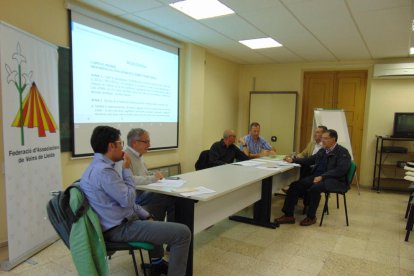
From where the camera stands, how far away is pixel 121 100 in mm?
3902

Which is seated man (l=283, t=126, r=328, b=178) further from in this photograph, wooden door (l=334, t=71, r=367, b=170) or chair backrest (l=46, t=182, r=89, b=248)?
chair backrest (l=46, t=182, r=89, b=248)

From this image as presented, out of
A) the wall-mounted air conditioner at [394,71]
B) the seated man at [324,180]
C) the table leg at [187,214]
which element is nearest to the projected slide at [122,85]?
the table leg at [187,214]

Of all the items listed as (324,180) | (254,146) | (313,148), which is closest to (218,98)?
(254,146)

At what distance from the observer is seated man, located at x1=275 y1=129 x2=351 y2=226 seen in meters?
3.63

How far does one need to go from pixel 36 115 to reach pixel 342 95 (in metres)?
5.59

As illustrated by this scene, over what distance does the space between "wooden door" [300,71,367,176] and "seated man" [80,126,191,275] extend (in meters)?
5.22

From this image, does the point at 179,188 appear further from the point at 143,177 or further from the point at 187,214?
the point at 143,177

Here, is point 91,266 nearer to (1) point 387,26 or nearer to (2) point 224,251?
(2) point 224,251

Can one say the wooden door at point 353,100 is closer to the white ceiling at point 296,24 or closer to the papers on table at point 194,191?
the white ceiling at point 296,24

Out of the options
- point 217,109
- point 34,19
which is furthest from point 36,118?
point 217,109

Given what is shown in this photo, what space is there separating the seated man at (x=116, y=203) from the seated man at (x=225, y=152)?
213 cm

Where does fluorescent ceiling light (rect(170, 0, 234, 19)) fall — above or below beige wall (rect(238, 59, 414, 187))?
above

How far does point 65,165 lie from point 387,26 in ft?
13.9

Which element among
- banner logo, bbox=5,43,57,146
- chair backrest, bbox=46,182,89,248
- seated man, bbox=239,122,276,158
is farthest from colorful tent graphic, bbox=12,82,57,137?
seated man, bbox=239,122,276,158
